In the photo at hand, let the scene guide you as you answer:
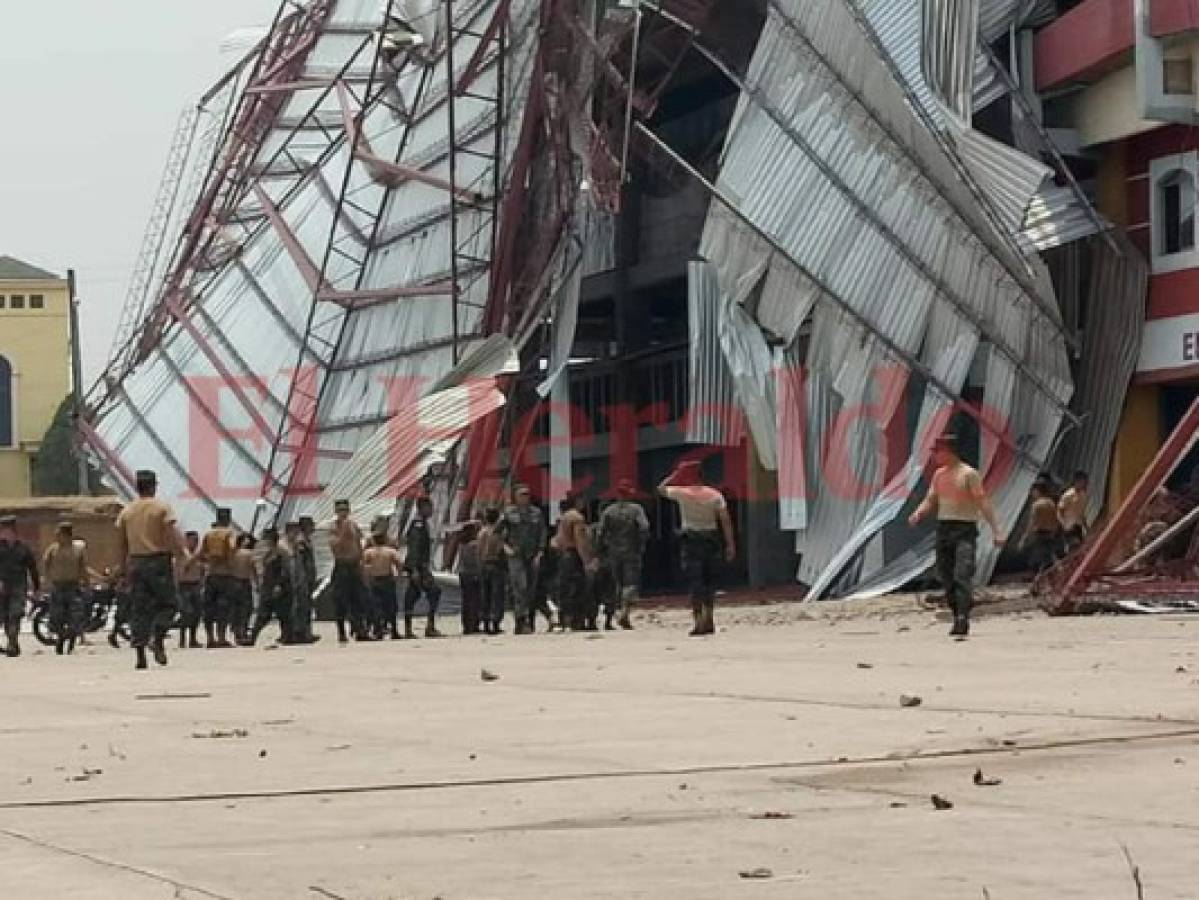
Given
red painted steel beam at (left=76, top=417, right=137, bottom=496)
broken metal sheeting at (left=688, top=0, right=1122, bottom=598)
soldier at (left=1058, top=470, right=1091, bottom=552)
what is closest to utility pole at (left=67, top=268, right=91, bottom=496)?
red painted steel beam at (left=76, top=417, right=137, bottom=496)

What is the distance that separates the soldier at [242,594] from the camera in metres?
28.5

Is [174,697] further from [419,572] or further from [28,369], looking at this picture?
[28,369]

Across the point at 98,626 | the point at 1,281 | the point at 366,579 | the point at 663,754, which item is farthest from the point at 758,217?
the point at 1,281

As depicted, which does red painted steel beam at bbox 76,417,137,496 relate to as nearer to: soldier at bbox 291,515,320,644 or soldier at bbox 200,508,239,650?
soldier at bbox 291,515,320,644

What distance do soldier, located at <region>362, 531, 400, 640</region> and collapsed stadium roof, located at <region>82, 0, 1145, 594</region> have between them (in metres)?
6.68

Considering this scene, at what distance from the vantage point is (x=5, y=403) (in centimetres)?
9181

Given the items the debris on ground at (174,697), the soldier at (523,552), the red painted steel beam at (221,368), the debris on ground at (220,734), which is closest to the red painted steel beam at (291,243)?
the red painted steel beam at (221,368)

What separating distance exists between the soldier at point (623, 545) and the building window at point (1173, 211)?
28.2 ft

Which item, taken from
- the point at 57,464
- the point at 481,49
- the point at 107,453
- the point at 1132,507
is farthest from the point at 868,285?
the point at 57,464

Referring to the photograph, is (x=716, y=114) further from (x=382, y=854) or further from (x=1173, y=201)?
(x=382, y=854)

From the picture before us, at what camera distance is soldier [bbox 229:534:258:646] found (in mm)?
28469

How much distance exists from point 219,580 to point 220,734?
52.4ft

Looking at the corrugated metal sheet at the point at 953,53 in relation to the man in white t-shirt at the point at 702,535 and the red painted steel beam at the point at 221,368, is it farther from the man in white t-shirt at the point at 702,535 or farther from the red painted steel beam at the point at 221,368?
the red painted steel beam at the point at 221,368

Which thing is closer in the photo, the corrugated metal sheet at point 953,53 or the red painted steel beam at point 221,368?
the corrugated metal sheet at point 953,53
